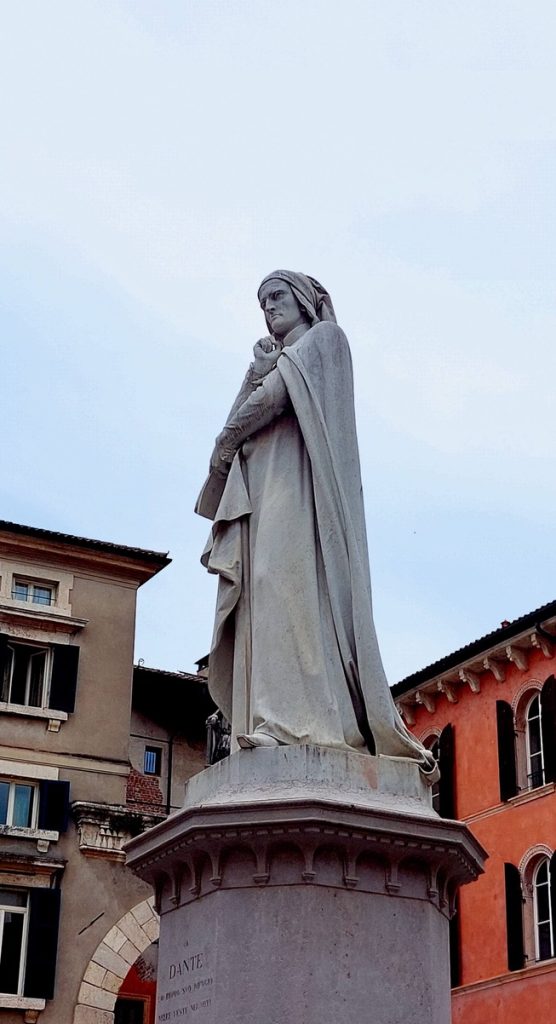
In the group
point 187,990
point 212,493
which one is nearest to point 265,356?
point 212,493

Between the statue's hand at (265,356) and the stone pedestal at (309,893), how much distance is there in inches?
111

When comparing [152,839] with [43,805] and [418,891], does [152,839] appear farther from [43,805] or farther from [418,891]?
[43,805]

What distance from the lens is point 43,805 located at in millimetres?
37625

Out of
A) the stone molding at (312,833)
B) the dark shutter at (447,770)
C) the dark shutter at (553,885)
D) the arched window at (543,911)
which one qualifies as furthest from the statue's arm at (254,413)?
the dark shutter at (447,770)

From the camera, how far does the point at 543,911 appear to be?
36.8 m

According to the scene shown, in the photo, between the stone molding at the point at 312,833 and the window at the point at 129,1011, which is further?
the window at the point at 129,1011

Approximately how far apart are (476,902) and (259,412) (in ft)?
102

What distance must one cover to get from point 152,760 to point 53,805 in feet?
25.5

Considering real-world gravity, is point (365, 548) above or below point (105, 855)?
below

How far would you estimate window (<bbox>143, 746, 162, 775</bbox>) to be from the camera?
148ft

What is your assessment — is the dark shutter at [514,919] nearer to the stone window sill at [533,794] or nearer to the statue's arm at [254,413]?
the stone window sill at [533,794]

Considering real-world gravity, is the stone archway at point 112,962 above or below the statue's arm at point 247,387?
above

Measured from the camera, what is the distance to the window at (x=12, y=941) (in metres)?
35.3

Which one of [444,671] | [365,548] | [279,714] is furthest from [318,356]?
[444,671]
